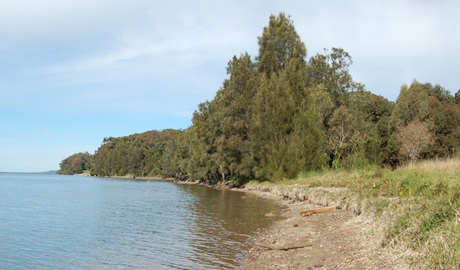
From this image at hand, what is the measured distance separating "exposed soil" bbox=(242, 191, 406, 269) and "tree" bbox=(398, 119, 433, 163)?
36930 mm

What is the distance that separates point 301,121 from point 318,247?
31.3 m

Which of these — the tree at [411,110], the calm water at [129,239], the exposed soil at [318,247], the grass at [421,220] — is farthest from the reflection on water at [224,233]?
the tree at [411,110]

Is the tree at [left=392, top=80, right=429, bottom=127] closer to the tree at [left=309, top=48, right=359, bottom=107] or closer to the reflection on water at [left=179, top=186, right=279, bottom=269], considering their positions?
the tree at [left=309, top=48, right=359, bottom=107]

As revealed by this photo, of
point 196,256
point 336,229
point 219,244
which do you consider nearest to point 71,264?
point 196,256

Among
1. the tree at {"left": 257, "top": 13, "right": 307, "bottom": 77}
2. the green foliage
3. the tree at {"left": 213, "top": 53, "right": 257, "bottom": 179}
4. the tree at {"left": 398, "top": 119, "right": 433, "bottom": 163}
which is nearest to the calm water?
the tree at {"left": 213, "top": 53, "right": 257, "bottom": 179}

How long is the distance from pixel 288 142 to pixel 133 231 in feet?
87.6

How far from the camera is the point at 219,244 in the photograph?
17.1 meters

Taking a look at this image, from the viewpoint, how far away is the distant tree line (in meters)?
43.7

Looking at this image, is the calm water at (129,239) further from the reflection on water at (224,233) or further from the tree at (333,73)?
the tree at (333,73)

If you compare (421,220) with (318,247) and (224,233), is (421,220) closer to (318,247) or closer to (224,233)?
(318,247)

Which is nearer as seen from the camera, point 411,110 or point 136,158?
point 411,110

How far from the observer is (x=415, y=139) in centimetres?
5059

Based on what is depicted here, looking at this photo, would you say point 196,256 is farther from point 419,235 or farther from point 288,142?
point 288,142

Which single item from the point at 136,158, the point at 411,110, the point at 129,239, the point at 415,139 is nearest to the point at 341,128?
the point at 415,139
